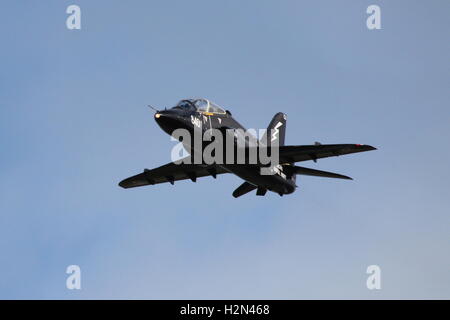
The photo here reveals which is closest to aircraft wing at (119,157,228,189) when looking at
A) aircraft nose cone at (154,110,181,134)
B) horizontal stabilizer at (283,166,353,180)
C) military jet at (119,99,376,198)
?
military jet at (119,99,376,198)

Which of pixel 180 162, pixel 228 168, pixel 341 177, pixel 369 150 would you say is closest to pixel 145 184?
pixel 180 162

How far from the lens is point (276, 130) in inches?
1839

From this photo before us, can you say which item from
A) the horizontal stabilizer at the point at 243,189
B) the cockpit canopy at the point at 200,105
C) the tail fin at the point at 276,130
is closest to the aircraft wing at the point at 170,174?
the horizontal stabilizer at the point at 243,189

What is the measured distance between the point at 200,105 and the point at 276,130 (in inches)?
431

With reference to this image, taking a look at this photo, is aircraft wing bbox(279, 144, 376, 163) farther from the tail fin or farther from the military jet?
the tail fin

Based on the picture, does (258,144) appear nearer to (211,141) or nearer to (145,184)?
(211,141)

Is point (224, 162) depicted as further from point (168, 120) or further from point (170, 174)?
point (170, 174)

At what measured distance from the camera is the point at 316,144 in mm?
37188

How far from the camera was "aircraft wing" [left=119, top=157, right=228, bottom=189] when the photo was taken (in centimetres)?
4181

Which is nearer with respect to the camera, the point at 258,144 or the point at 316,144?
the point at 316,144

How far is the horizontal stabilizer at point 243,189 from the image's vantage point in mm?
42844

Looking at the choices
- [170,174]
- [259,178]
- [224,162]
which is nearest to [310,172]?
[259,178]

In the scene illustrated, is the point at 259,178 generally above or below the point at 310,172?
below
